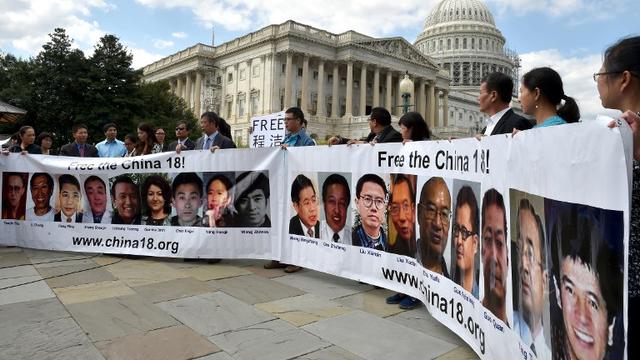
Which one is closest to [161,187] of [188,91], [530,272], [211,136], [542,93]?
[211,136]

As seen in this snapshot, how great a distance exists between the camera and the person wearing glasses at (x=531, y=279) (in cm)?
251

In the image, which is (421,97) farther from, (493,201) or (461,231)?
(493,201)

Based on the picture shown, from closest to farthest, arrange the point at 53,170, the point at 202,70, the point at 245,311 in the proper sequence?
the point at 245,311 → the point at 53,170 → the point at 202,70

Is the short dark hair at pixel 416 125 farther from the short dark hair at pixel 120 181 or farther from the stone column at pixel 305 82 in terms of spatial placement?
the stone column at pixel 305 82

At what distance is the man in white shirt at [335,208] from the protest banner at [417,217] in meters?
0.02

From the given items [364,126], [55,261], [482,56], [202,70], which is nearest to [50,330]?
[55,261]

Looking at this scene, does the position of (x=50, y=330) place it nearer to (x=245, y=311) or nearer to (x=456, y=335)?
(x=245, y=311)

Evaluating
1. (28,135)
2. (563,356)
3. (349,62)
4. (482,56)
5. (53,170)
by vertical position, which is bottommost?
(563,356)

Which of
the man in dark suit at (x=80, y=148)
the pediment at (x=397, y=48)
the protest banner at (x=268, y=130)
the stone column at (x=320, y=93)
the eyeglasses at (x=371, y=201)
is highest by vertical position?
the pediment at (x=397, y=48)

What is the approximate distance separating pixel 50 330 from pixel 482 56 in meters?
115

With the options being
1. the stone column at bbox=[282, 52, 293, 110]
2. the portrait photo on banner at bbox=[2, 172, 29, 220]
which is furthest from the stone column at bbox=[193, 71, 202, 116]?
the portrait photo on banner at bbox=[2, 172, 29, 220]

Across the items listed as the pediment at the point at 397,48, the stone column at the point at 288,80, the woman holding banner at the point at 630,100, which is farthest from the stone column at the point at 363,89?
the woman holding banner at the point at 630,100

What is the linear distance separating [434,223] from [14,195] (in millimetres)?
6869

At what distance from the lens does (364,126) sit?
63125mm
